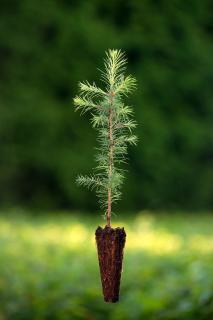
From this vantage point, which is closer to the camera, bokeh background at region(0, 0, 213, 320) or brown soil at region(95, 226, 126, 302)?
brown soil at region(95, 226, 126, 302)

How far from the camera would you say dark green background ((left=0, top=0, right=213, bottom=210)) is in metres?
15.9

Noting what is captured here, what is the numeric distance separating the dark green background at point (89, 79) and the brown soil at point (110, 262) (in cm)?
1454

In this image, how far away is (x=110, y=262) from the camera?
1078mm

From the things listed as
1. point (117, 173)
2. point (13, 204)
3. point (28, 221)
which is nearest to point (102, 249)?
point (117, 173)

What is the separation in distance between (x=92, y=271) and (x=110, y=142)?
7.57 meters

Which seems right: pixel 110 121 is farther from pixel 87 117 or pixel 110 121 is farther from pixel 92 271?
pixel 87 117

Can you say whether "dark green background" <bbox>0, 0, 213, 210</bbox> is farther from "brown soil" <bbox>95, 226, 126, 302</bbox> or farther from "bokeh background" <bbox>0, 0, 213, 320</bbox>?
"brown soil" <bbox>95, 226, 126, 302</bbox>

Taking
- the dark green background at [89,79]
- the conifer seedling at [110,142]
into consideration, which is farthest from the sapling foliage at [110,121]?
the dark green background at [89,79]

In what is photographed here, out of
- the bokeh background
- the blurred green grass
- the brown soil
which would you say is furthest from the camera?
the bokeh background

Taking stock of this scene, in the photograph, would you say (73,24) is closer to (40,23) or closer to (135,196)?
(40,23)

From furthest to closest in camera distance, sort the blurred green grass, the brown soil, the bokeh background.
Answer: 1. the bokeh background
2. the blurred green grass
3. the brown soil

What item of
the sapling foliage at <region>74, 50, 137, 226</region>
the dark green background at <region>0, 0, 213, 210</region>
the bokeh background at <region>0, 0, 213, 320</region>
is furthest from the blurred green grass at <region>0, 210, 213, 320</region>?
the sapling foliage at <region>74, 50, 137, 226</region>

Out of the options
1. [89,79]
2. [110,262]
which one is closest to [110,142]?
[110,262]

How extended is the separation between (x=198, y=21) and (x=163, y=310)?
12.4 m
